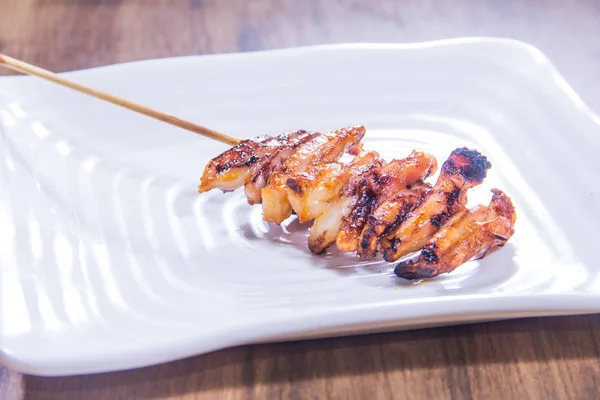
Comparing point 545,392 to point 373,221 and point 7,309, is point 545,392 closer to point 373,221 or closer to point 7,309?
point 373,221

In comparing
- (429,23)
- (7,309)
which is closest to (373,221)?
(7,309)

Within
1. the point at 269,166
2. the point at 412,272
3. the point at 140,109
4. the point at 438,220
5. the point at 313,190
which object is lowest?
the point at 412,272

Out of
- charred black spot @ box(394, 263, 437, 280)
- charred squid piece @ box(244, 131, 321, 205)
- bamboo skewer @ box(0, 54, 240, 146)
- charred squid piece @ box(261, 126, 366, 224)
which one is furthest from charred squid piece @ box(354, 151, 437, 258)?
bamboo skewer @ box(0, 54, 240, 146)

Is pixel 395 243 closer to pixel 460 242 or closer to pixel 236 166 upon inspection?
pixel 460 242

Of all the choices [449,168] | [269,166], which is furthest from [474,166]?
[269,166]

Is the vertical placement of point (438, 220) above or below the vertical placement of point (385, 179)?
below

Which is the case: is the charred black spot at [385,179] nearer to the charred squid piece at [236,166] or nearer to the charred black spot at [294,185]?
the charred black spot at [294,185]
